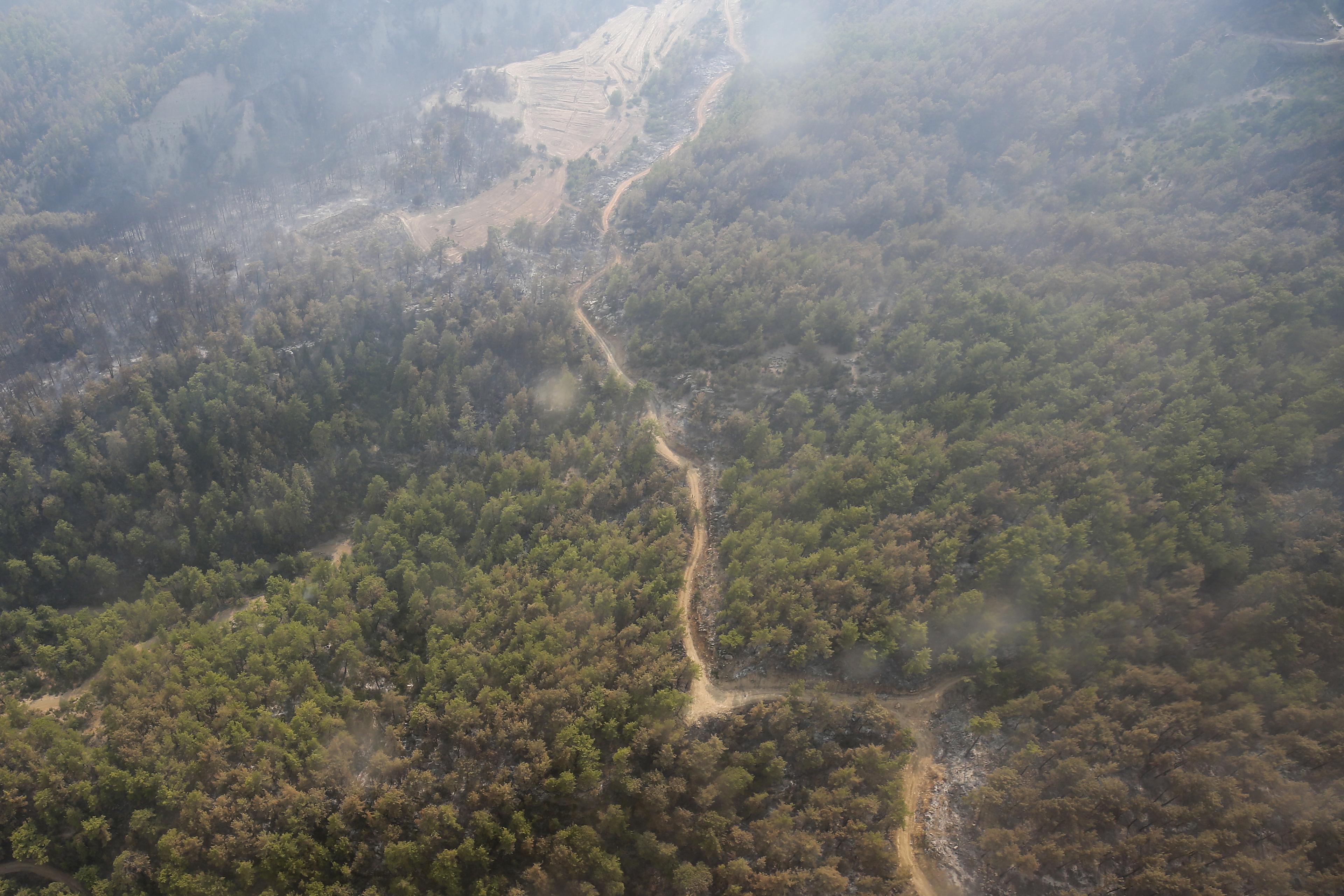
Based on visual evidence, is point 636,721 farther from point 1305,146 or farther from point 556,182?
point 1305,146

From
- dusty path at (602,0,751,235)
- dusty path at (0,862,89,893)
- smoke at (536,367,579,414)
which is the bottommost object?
dusty path at (0,862,89,893)

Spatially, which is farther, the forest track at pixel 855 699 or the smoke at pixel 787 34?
the smoke at pixel 787 34

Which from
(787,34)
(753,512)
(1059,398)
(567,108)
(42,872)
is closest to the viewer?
(42,872)

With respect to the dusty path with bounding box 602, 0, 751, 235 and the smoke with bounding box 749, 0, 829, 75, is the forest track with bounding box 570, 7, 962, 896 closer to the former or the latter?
the dusty path with bounding box 602, 0, 751, 235

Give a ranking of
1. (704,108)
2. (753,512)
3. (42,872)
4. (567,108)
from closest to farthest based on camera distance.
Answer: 1. (42,872)
2. (753,512)
3. (567,108)
4. (704,108)

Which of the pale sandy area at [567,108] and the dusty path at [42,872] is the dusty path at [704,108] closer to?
the pale sandy area at [567,108]

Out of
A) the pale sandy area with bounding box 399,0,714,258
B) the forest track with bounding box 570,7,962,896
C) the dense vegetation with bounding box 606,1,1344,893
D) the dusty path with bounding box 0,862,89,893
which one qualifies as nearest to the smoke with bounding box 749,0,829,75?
the dense vegetation with bounding box 606,1,1344,893

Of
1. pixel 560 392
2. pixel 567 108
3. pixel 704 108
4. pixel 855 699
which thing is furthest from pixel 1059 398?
pixel 567 108

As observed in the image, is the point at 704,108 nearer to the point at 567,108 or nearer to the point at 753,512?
the point at 567,108

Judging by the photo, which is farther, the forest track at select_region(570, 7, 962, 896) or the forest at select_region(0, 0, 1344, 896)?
the forest track at select_region(570, 7, 962, 896)

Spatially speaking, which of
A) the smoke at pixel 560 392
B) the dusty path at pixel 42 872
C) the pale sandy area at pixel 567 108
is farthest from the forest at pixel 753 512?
the pale sandy area at pixel 567 108
